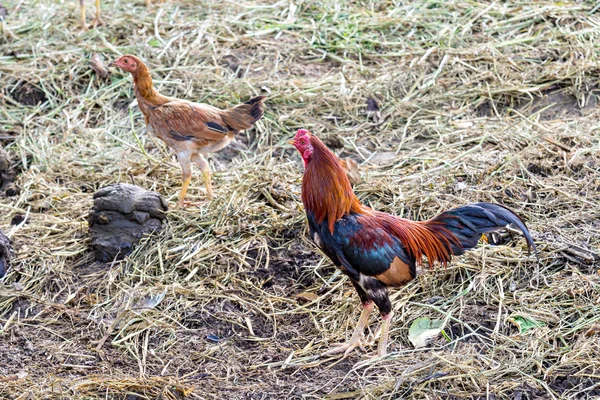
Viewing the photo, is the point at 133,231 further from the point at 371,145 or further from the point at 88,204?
the point at 371,145

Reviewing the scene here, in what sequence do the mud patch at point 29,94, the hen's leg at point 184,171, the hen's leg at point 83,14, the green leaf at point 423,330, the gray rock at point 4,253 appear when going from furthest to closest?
the hen's leg at point 83,14, the mud patch at point 29,94, the hen's leg at point 184,171, the gray rock at point 4,253, the green leaf at point 423,330

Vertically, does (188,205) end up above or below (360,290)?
below

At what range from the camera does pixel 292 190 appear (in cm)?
649

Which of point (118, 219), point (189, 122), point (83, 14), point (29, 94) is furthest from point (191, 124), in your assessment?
point (83, 14)

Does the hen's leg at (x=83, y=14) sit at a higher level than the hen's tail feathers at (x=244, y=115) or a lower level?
lower

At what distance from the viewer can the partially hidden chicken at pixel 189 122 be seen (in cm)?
632

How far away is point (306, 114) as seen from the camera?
25.0ft

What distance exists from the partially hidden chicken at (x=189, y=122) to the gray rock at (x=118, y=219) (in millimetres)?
440

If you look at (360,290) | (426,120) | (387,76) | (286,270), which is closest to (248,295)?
(286,270)

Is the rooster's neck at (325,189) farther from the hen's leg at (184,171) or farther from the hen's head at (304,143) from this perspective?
the hen's leg at (184,171)

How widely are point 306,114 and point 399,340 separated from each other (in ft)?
10.1

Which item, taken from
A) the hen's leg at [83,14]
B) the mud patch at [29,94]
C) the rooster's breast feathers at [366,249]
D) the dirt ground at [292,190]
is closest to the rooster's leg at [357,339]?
the dirt ground at [292,190]

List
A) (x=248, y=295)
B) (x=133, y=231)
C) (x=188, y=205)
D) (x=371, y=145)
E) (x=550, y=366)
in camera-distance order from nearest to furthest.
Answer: (x=550, y=366) → (x=248, y=295) → (x=133, y=231) → (x=188, y=205) → (x=371, y=145)

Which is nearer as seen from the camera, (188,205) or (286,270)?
(286,270)
